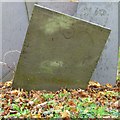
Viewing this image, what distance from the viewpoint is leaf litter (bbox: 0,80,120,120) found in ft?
13.5

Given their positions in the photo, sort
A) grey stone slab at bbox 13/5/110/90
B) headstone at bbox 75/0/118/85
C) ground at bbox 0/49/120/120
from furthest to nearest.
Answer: headstone at bbox 75/0/118/85
grey stone slab at bbox 13/5/110/90
ground at bbox 0/49/120/120

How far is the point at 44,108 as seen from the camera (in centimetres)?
433

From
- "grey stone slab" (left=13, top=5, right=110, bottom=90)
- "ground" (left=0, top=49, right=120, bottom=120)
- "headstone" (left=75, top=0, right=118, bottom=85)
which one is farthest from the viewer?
"headstone" (left=75, top=0, right=118, bottom=85)

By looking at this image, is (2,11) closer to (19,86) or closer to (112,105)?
(19,86)

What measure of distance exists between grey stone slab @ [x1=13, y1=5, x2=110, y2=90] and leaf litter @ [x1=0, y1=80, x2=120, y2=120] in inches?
6.5

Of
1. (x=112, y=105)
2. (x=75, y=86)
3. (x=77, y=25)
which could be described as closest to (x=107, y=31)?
(x=77, y=25)

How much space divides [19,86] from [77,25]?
1207 millimetres

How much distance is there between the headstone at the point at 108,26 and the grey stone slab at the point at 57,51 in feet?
2.38

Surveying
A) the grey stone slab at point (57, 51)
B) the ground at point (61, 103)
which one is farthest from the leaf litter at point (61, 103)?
the grey stone slab at point (57, 51)

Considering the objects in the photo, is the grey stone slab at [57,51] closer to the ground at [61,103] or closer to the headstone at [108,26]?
the ground at [61,103]

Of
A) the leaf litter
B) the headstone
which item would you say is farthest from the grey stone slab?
the headstone

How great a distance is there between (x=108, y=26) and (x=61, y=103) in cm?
221

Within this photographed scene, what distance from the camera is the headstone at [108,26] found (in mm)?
6422

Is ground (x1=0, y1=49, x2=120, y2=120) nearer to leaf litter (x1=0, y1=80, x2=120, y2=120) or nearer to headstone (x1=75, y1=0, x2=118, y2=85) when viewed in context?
leaf litter (x1=0, y1=80, x2=120, y2=120)
